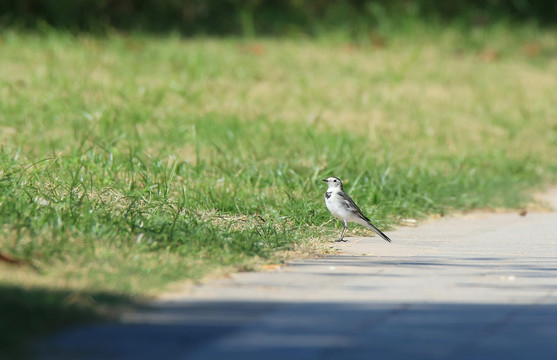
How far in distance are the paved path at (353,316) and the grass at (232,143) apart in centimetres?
32

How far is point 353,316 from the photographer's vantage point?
176 inches

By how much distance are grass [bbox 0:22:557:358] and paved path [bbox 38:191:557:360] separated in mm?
316

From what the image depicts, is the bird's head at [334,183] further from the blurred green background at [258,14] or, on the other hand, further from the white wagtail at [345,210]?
the blurred green background at [258,14]

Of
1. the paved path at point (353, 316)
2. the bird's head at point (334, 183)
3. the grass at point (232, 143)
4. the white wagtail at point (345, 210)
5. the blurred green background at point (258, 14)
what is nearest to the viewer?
the paved path at point (353, 316)

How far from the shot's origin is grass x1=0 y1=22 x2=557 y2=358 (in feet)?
19.2

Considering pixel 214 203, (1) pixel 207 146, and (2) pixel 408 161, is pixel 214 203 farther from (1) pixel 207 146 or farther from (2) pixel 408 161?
(2) pixel 408 161

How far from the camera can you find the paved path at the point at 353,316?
3.85m

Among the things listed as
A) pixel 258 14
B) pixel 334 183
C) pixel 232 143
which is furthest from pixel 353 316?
pixel 258 14

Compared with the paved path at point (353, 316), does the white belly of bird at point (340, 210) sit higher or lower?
lower

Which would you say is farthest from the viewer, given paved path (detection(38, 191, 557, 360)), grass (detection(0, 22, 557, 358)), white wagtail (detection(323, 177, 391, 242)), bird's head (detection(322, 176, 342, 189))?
bird's head (detection(322, 176, 342, 189))

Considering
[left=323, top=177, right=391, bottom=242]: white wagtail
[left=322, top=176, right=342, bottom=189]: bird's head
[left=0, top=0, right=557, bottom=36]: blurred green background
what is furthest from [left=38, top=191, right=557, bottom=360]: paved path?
[left=0, top=0, right=557, bottom=36]: blurred green background

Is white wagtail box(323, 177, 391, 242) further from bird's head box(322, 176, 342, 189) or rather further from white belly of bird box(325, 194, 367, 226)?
bird's head box(322, 176, 342, 189)

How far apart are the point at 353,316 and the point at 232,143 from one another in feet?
23.0

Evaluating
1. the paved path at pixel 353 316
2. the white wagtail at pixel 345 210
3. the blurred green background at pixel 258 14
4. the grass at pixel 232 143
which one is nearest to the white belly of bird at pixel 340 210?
the white wagtail at pixel 345 210
